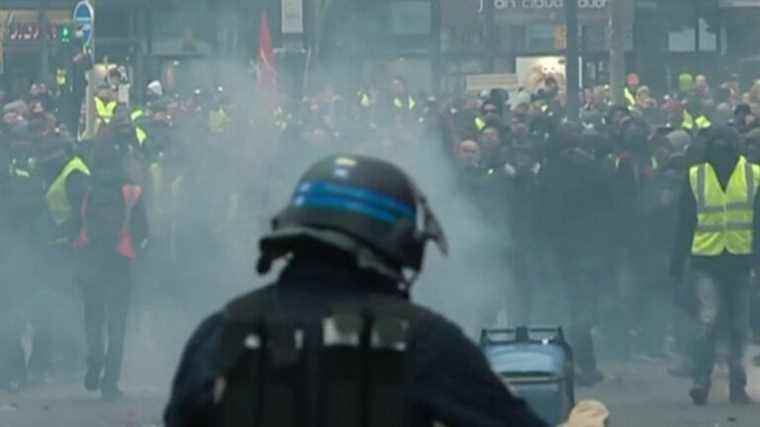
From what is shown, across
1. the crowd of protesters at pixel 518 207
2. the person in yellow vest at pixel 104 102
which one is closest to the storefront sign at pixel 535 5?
the person in yellow vest at pixel 104 102

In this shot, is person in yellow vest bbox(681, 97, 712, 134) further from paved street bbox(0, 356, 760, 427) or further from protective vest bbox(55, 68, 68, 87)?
protective vest bbox(55, 68, 68, 87)

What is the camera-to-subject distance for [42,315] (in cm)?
1670

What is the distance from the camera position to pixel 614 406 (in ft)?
46.5

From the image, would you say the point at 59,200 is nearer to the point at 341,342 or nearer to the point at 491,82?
the point at 341,342

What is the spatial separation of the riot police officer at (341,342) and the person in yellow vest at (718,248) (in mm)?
10957

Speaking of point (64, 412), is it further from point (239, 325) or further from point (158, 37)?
point (158, 37)

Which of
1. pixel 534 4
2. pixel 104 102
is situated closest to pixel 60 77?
pixel 534 4

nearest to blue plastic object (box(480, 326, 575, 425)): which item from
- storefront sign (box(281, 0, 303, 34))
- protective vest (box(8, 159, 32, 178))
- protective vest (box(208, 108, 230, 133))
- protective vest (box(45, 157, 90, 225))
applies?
protective vest (box(45, 157, 90, 225))

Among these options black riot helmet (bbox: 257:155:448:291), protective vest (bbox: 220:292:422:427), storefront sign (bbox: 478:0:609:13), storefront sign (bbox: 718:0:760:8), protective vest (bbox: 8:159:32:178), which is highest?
storefront sign (bbox: 478:0:609:13)

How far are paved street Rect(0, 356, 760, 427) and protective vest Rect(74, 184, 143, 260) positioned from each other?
992 mm

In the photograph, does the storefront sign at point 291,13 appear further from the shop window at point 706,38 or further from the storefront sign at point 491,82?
the shop window at point 706,38

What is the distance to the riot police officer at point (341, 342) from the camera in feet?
11.0

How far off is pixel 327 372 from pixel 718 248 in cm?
1120

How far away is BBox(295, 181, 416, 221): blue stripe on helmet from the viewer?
346 cm
